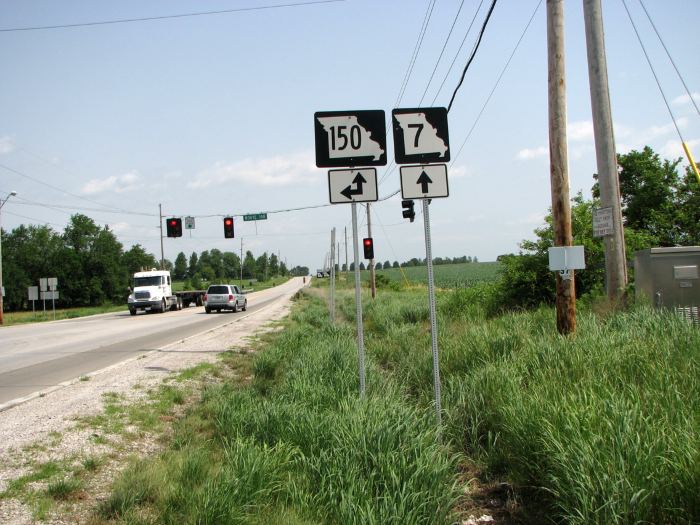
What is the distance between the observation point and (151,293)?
37750 millimetres

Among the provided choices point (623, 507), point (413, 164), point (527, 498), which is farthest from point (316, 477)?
point (413, 164)

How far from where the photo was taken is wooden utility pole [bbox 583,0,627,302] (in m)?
9.63

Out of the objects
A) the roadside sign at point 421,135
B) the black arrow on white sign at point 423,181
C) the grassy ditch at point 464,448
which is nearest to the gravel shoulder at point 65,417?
the grassy ditch at point 464,448

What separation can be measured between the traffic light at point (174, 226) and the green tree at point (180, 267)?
160 m

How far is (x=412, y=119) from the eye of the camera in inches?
226

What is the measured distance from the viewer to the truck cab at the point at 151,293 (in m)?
37.5

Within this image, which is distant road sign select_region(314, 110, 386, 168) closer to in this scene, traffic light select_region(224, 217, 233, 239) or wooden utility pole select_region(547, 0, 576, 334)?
wooden utility pole select_region(547, 0, 576, 334)

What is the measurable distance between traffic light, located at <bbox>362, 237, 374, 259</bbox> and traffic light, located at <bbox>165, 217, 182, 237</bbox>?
417 inches

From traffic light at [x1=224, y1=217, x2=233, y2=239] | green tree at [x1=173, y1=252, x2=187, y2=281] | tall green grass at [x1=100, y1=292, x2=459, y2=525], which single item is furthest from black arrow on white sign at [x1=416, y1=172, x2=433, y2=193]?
green tree at [x1=173, y1=252, x2=187, y2=281]

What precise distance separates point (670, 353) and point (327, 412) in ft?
11.7

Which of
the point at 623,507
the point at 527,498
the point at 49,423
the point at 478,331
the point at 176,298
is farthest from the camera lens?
the point at 176,298

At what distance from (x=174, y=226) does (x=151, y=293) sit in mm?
8318

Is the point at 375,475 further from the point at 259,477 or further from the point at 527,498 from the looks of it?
the point at 527,498

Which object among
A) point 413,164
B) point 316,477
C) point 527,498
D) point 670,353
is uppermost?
point 413,164
